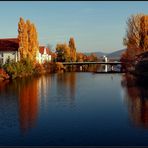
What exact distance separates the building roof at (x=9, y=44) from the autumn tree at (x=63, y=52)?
15.1 metres

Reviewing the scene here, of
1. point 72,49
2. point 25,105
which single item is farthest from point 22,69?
point 72,49

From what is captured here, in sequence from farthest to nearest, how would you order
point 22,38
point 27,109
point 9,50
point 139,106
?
point 9,50, point 22,38, point 139,106, point 27,109

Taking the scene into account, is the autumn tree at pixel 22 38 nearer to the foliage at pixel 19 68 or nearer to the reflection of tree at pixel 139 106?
the foliage at pixel 19 68

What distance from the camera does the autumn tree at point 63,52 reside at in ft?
227

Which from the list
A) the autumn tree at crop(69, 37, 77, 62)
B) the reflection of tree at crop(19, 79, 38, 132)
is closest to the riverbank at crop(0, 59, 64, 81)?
the autumn tree at crop(69, 37, 77, 62)

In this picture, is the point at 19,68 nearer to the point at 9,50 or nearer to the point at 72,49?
the point at 9,50

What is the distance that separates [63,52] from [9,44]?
58.0 ft

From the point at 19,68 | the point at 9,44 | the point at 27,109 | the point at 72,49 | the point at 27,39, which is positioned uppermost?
the point at 27,39

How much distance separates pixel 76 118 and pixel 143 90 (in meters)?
11.6

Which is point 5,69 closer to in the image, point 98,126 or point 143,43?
point 143,43

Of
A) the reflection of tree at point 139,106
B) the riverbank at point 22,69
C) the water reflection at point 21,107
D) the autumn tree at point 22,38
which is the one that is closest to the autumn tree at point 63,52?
the riverbank at point 22,69

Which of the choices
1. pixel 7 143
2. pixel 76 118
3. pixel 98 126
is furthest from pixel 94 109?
pixel 7 143

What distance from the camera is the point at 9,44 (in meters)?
53.9

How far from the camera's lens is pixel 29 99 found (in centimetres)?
2289
